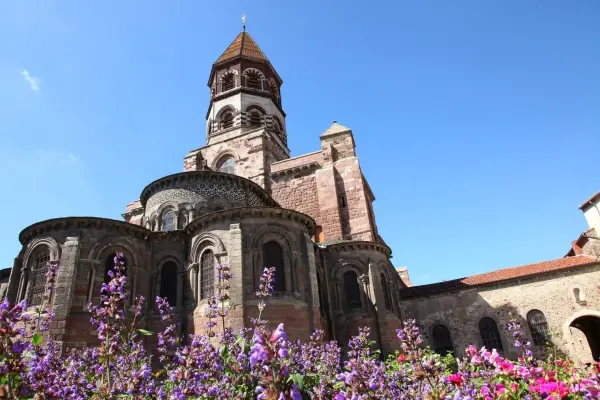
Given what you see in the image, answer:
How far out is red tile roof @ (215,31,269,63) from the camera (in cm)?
3512

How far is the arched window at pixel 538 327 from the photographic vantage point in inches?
789

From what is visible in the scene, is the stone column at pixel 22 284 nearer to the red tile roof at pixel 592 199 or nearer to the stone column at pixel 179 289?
the stone column at pixel 179 289

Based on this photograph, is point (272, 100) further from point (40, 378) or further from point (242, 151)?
point (40, 378)

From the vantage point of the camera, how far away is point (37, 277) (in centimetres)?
1608

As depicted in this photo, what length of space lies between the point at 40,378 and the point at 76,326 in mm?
13623

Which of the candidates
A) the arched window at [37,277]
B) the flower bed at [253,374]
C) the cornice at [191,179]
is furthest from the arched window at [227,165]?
the flower bed at [253,374]

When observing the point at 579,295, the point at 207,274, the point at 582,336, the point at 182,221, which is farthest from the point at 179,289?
the point at 582,336

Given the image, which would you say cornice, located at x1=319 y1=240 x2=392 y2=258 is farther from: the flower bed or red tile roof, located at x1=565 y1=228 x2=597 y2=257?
the flower bed

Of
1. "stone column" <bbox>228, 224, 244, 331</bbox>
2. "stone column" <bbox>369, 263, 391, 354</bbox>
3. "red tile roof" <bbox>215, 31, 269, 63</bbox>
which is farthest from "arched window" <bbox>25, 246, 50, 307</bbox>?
"red tile roof" <bbox>215, 31, 269, 63</bbox>

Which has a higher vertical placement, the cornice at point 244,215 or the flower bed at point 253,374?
the cornice at point 244,215

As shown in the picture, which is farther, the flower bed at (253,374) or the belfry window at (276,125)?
the belfry window at (276,125)

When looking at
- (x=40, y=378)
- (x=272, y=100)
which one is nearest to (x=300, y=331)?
(x=40, y=378)

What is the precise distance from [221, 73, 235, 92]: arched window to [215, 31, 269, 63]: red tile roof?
5.80 feet

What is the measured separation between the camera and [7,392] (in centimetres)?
264
